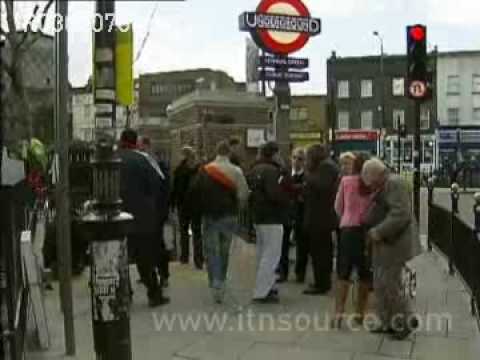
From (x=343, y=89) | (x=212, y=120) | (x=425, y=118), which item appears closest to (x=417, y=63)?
(x=425, y=118)

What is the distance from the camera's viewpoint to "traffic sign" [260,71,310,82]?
34.0ft

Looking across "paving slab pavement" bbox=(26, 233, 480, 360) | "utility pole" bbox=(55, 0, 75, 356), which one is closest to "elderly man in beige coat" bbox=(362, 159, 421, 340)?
"paving slab pavement" bbox=(26, 233, 480, 360)

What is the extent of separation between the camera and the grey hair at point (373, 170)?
6363mm

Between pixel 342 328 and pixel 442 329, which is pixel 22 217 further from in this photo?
pixel 442 329

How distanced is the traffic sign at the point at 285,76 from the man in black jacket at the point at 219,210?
298cm

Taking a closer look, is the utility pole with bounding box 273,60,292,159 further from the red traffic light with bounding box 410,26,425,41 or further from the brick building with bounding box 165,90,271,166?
the red traffic light with bounding box 410,26,425,41

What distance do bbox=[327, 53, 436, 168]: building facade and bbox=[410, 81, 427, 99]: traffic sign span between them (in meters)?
4.57

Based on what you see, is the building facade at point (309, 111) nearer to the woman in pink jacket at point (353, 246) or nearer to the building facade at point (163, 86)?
the building facade at point (163, 86)

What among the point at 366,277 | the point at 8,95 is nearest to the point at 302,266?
the point at 366,277

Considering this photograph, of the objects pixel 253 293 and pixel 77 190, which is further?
pixel 77 190

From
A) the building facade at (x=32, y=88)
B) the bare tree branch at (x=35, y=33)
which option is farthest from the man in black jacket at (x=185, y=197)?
the bare tree branch at (x=35, y=33)

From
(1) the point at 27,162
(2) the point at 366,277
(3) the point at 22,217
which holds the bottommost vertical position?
(2) the point at 366,277

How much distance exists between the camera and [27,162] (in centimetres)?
493

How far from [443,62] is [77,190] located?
6.52 metres
